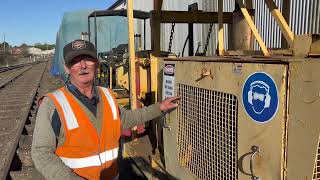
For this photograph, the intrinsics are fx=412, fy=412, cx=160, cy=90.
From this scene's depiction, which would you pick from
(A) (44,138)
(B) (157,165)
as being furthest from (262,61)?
(B) (157,165)

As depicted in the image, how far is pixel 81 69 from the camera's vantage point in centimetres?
284

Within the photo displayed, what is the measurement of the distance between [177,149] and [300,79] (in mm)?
1637

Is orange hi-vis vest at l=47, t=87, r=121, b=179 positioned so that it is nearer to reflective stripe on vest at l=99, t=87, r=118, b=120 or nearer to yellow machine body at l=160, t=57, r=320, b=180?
reflective stripe on vest at l=99, t=87, r=118, b=120

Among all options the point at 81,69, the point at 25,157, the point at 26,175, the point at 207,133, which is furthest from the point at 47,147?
the point at 25,157

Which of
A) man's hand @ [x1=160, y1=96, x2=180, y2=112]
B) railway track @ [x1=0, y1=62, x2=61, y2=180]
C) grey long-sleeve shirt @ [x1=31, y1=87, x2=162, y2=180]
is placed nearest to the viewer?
grey long-sleeve shirt @ [x1=31, y1=87, x2=162, y2=180]

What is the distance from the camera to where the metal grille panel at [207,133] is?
2.72 meters

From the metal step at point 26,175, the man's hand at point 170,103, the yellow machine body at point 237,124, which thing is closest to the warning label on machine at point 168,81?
the yellow machine body at point 237,124

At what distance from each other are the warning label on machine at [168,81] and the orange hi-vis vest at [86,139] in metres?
0.67

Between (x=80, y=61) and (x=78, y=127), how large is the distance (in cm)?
46

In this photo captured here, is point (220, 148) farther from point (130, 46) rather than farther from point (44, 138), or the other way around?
point (130, 46)

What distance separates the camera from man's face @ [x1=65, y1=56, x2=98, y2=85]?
284 centimetres

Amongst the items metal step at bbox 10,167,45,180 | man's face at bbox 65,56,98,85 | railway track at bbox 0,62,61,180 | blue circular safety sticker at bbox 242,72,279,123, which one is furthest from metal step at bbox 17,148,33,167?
blue circular safety sticker at bbox 242,72,279,123

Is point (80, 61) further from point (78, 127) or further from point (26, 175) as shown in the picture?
point (26, 175)

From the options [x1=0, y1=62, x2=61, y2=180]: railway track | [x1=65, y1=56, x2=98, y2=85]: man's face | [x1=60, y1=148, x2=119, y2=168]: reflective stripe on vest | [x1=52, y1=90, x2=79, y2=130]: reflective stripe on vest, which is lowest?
[x1=0, y1=62, x2=61, y2=180]: railway track
